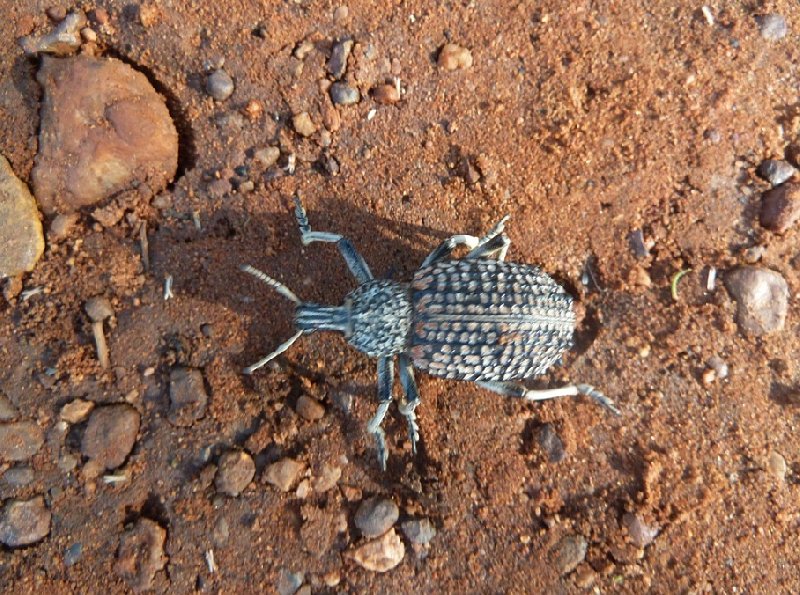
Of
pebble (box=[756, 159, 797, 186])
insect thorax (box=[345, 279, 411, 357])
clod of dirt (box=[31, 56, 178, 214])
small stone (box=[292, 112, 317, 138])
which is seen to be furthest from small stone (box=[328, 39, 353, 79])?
pebble (box=[756, 159, 797, 186])

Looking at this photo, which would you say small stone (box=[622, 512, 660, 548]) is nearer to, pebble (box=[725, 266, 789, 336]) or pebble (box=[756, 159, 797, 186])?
pebble (box=[725, 266, 789, 336])

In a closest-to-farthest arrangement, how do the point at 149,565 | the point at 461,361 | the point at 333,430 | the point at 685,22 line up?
1. the point at 461,361
2. the point at 149,565
3. the point at 333,430
4. the point at 685,22

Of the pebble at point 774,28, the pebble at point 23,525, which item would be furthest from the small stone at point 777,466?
the pebble at point 23,525

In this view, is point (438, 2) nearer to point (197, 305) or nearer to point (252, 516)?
point (197, 305)

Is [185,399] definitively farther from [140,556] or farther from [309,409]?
[140,556]

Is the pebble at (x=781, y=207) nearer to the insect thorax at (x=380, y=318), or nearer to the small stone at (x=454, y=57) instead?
the small stone at (x=454, y=57)

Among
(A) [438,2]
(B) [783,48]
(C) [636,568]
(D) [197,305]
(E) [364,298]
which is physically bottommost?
(C) [636,568]

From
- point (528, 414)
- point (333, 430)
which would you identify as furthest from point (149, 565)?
point (528, 414)
